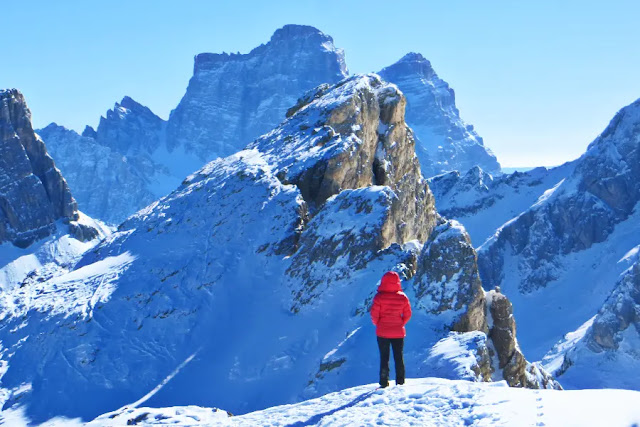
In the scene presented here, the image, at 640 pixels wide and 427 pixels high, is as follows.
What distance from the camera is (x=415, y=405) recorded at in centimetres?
1225

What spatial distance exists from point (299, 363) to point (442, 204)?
6811 inches

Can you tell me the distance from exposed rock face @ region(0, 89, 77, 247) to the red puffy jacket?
133 meters

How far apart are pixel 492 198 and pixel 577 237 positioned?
48.0 metres

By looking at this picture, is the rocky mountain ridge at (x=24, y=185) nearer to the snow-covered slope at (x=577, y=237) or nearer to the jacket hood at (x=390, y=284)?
the snow-covered slope at (x=577, y=237)

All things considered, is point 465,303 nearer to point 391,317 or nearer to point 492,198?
point 391,317

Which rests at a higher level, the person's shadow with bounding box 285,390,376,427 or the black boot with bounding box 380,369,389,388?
the black boot with bounding box 380,369,389,388

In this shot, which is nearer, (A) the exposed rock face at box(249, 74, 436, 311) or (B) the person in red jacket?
(B) the person in red jacket

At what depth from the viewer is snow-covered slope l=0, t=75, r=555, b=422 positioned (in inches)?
1004

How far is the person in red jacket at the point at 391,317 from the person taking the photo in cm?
1421

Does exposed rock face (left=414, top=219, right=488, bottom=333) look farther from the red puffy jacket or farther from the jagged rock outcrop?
the red puffy jacket

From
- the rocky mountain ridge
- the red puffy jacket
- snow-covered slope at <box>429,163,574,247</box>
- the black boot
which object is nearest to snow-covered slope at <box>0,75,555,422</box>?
the black boot

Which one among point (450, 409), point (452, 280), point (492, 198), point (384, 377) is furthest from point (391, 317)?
point (492, 198)

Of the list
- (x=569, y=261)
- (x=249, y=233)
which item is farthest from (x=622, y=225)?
(x=249, y=233)

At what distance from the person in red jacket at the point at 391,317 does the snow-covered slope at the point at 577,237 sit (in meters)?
115
